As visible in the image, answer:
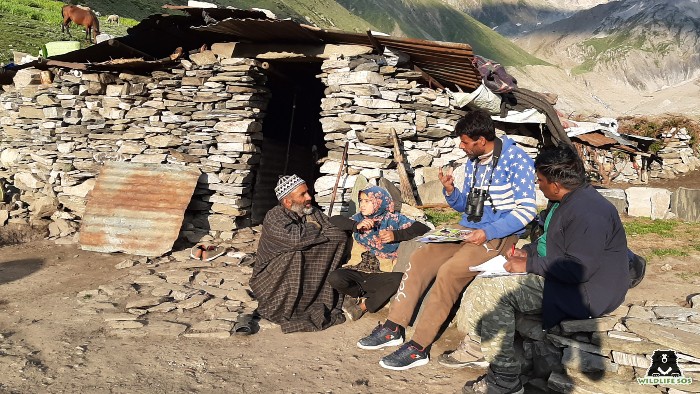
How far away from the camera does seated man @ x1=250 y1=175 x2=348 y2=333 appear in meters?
4.70

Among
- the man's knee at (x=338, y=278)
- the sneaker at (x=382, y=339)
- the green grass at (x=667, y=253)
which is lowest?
the sneaker at (x=382, y=339)

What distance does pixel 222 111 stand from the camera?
25.5 ft

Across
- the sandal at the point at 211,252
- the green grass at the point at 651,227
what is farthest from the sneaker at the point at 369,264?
the green grass at the point at 651,227

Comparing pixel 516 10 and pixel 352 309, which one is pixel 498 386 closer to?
pixel 352 309

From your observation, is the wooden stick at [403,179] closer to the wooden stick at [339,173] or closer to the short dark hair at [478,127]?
the wooden stick at [339,173]

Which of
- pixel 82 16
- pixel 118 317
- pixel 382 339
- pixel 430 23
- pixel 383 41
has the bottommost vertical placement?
pixel 118 317

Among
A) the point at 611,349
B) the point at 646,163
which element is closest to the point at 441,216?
the point at 611,349

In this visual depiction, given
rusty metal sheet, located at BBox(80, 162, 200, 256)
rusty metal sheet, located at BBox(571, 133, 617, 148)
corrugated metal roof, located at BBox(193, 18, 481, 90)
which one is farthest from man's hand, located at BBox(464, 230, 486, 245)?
rusty metal sheet, located at BBox(571, 133, 617, 148)

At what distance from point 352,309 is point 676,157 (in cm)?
1238

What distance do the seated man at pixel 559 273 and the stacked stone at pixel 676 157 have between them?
12.0 metres

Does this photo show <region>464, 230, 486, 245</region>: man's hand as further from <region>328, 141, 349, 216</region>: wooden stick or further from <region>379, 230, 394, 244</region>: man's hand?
<region>328, 141, 349, 216</region>: wooden stick

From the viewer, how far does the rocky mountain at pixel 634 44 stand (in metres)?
81.5

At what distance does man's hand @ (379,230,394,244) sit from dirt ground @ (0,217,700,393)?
0.77 meters

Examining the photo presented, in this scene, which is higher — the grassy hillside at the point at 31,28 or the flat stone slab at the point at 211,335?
the grassy hillside at the point at 31,28
